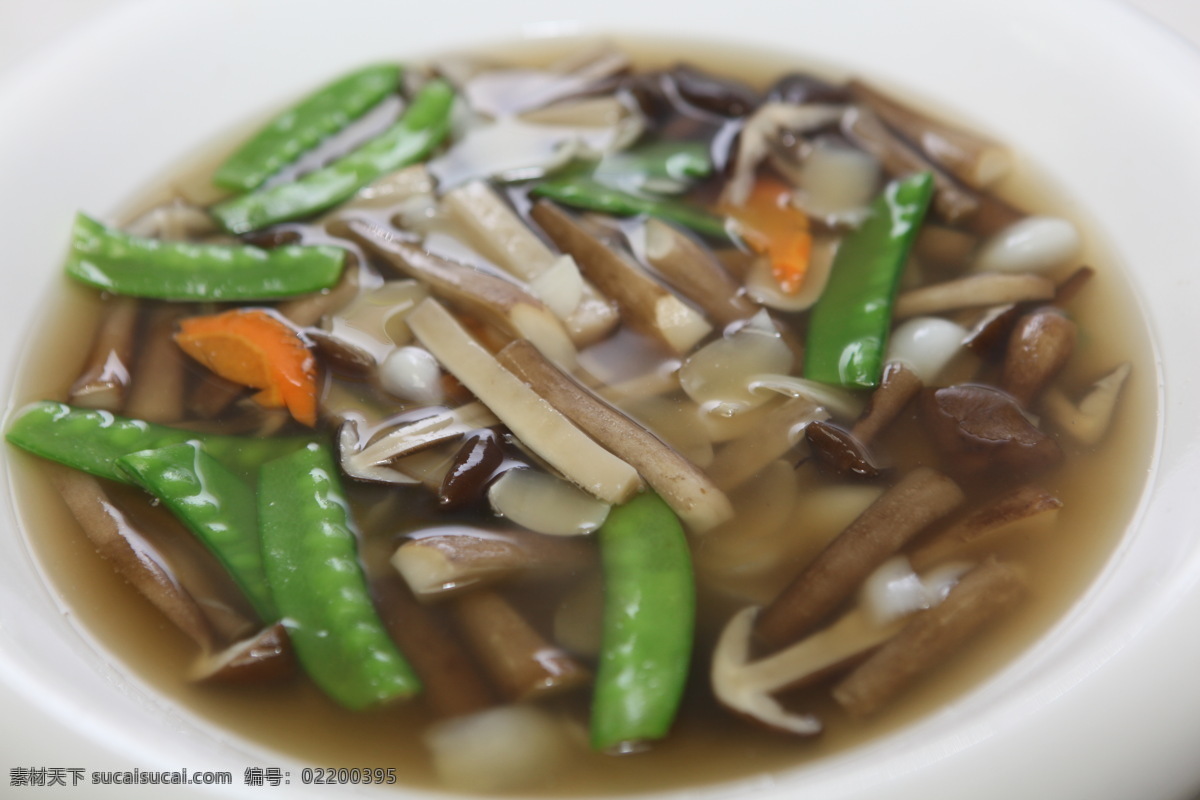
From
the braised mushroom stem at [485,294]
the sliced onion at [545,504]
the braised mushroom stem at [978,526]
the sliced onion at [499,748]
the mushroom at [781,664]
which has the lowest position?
the sliced onion at [499,748]

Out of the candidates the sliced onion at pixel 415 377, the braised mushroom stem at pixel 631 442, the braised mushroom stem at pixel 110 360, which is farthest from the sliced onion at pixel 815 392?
the braised mushroom stem at pixel 110 360

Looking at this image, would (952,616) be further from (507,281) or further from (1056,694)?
(507,281)

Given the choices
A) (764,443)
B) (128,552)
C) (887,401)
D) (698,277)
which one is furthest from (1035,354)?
(128,552)

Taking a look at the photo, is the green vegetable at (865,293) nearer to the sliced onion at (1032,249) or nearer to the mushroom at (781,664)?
the sliced onion at (1032,249)

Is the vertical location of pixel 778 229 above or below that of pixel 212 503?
above

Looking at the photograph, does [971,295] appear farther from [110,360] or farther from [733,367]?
[110,360]

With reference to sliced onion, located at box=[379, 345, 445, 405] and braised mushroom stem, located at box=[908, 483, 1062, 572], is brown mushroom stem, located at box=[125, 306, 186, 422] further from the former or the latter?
braised mushroom stem, located at box=[908, 483, 1062, 572]

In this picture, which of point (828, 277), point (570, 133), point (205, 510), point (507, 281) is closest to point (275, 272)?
point (507, 281)
